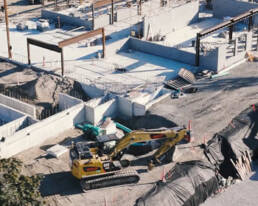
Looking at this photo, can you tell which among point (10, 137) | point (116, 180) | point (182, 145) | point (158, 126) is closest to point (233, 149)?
point (182, 145)

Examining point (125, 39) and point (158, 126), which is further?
point (125, 39)

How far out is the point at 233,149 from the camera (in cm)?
3195

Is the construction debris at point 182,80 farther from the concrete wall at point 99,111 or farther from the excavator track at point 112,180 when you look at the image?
the excavator track at point 112,180

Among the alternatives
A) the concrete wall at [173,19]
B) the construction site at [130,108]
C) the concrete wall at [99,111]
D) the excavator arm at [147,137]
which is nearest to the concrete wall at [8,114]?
the construction site at [130,108]

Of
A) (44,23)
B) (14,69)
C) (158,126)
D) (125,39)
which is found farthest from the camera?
(44,23)

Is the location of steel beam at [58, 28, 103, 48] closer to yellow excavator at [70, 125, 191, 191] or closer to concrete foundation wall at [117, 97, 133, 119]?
concrete foundation wall at [117, 97, 133, 119]

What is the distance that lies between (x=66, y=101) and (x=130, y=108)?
4574 mm

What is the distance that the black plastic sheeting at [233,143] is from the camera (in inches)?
1228

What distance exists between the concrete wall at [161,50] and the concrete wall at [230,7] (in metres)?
12.7

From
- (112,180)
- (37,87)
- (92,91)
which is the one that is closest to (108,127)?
(92,91)

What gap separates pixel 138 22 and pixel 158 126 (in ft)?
60.5

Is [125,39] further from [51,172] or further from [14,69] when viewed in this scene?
[51,172]

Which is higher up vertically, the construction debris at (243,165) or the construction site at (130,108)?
the construction site at (130,108)

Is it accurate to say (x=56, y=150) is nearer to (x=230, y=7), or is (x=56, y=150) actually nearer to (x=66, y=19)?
(x=66, y=19)
